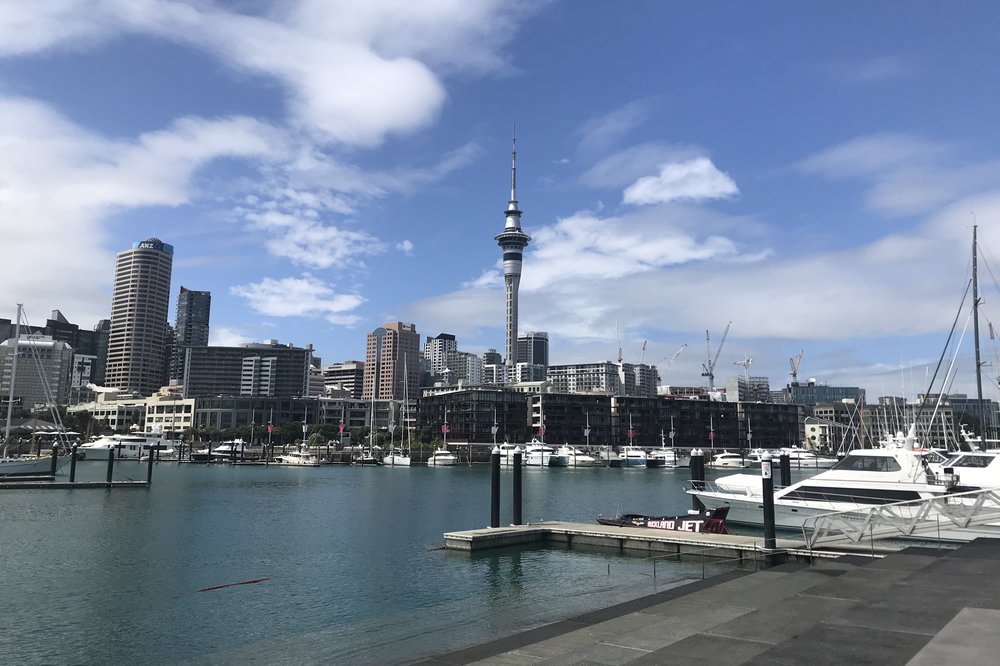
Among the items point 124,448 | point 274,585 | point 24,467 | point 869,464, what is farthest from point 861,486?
point 124,448

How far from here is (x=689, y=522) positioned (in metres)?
35.8

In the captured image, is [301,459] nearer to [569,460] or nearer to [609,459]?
[569,460]

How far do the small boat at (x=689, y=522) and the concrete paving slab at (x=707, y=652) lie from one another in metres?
21.4

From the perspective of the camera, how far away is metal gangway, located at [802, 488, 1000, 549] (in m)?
25.4

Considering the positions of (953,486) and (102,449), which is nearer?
(953,486)

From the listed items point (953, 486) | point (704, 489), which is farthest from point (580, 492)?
point (953, 486)

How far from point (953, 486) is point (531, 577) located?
20131mm

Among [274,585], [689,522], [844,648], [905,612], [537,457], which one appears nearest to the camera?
[844,648]

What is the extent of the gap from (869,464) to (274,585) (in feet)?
100

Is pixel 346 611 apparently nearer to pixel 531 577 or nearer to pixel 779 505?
pixel 531 577

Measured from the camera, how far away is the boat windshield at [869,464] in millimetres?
37438

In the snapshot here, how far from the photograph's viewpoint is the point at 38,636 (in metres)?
22.1

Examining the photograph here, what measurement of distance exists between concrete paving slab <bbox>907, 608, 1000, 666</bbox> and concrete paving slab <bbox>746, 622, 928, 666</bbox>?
1.24ft

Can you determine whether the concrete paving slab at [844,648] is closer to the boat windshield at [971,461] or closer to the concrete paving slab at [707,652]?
the concrete paving slab at [707,652]
